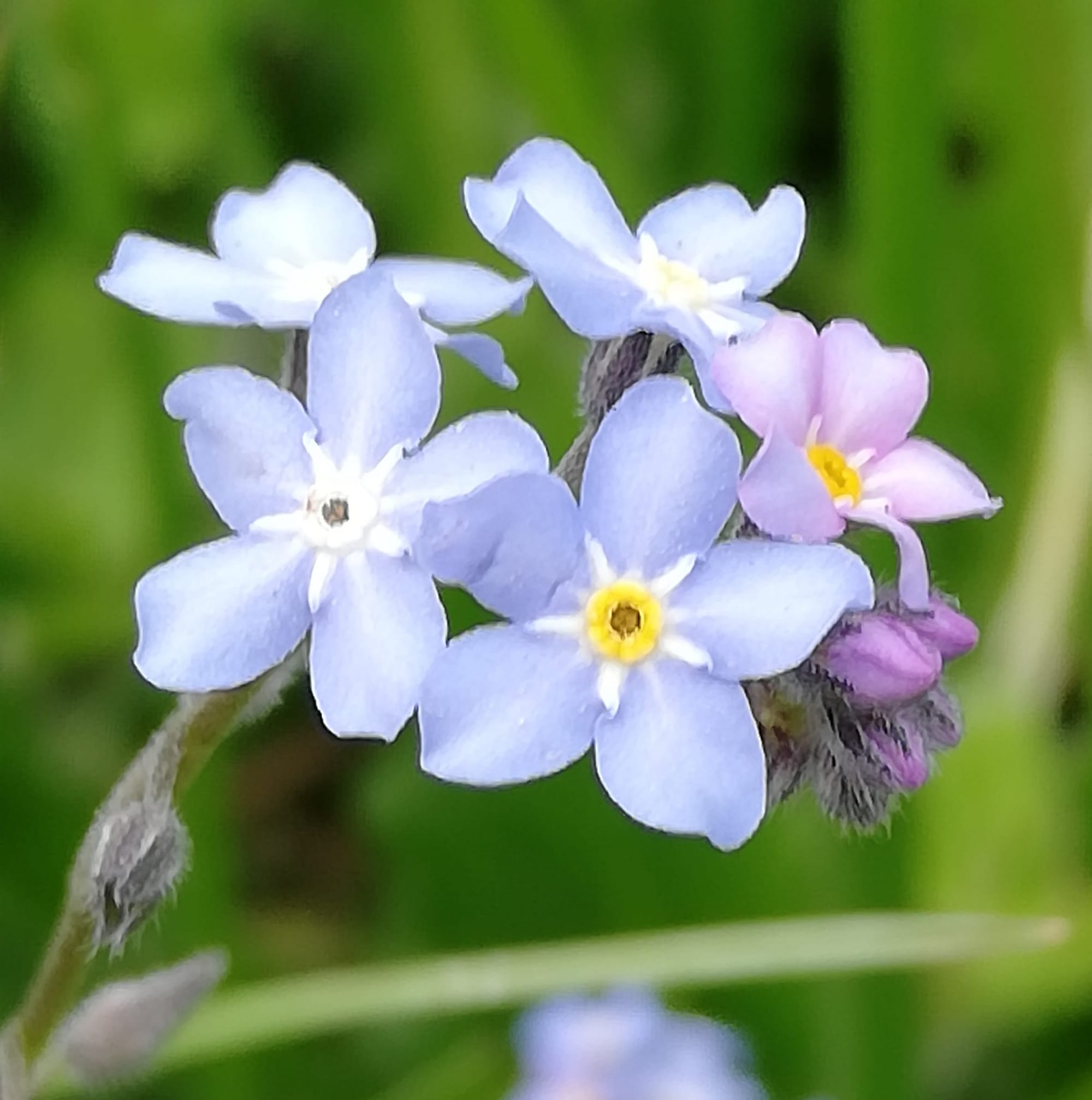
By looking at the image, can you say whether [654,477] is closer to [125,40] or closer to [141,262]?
[141,262]

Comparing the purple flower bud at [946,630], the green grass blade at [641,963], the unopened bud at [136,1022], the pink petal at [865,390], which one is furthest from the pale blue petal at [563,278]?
the green grass blade at [641,963]

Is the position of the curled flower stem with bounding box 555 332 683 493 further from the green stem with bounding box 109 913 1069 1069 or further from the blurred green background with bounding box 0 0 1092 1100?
the blurred green background with bounding box 0 0 1092 1100

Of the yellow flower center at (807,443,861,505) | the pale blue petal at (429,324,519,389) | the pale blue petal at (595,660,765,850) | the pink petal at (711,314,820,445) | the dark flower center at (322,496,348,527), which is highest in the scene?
the pale blue petal at (429,324,519,389)

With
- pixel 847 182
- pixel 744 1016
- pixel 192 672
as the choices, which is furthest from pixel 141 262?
pixel 744 1016

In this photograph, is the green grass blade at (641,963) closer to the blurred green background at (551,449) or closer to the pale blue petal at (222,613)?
the blurred green background at (551,449)

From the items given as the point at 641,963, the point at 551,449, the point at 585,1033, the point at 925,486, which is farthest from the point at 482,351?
the point at 585,1033

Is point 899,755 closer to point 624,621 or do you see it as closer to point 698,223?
point 624,621

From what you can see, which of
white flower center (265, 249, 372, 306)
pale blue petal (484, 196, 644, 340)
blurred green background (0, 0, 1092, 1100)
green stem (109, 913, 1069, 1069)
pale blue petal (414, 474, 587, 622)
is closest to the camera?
pale blue petal (414, 474, 587, 622)

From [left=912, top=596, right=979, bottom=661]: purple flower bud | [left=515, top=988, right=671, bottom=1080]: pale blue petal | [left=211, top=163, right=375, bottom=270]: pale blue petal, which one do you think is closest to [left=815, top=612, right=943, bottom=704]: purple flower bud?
[left=912, top=596, right=979, bottom=661]: purple flower bud
